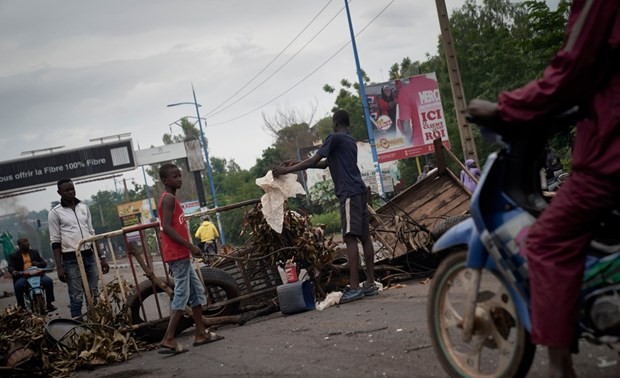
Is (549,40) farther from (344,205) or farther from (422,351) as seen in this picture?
(422,351)

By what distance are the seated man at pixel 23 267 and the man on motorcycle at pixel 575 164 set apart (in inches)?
478

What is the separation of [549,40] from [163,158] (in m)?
22.6

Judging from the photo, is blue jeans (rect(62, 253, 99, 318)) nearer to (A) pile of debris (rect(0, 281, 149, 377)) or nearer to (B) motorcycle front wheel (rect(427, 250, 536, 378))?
(A) pile of debris (rect(0, 281, 149, 377))

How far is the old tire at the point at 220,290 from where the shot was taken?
8.59 m

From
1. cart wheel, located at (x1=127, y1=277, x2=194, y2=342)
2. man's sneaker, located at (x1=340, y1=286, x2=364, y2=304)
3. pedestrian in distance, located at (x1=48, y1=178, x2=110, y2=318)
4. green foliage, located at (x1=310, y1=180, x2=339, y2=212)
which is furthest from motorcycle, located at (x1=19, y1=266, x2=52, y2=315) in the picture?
green foliage, located at (x1=310, y1=180, x2=339, y2=212)

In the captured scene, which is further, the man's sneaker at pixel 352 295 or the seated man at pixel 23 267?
the seated man at pixel 23 267

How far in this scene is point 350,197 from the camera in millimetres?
8352

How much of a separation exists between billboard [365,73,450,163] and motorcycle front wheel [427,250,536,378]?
33370 millimetres

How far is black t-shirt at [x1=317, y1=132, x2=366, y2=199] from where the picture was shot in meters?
8.34

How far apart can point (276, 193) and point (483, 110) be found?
213 inches

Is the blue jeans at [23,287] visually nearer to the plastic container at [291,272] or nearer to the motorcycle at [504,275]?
the plastic container at [291,272]

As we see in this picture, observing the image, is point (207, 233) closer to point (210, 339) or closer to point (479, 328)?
point (210, 339)

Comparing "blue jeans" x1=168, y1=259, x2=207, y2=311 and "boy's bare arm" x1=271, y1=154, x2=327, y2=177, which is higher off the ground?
"boy's bare arm" x1=271, y1=154, x2=327, y2=177

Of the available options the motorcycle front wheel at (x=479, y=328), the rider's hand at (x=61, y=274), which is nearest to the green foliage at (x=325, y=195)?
the rider's hand at (x=61, y=274)
